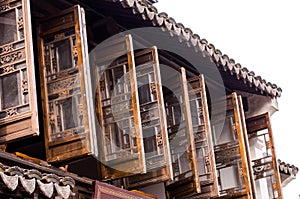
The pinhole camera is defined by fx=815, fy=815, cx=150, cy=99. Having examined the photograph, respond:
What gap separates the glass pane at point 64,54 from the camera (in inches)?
395

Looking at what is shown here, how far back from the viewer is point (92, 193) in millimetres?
9922

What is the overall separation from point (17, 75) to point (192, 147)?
361 cm

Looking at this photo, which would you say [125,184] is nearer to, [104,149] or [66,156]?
[104,149]

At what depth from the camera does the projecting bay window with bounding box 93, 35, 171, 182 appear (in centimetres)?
1047

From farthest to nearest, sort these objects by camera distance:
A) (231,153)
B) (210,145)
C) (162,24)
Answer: (231,153)
(210,145)
(162,24)

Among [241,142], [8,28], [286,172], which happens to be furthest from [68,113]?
[286,172]

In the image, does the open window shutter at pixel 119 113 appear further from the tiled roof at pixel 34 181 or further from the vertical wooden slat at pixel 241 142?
the vertical wooden slat at pixel 241 142

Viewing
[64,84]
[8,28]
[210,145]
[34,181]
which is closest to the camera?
[34,181]

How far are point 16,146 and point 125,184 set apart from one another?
1608mm

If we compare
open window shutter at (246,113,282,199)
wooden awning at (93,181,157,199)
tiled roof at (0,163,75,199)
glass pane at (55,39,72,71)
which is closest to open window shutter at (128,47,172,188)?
wooden awning at (93,181,157,199)

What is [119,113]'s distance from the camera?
10.7 m

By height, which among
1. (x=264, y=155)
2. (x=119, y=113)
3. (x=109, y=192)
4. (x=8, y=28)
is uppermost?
(x=8, y=28)

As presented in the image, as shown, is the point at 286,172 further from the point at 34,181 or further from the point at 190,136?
the point at 34,181

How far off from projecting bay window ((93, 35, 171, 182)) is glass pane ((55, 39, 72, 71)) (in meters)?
0.88
